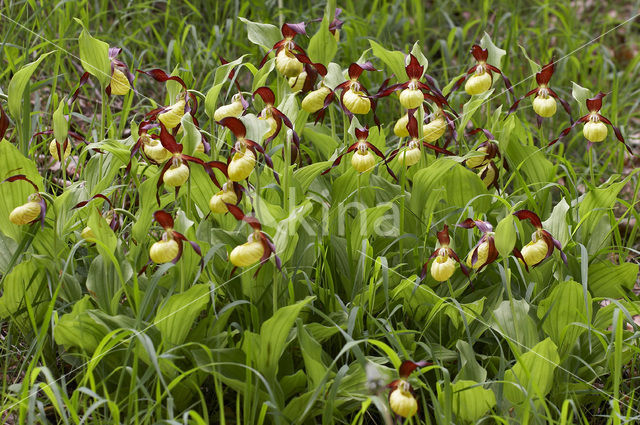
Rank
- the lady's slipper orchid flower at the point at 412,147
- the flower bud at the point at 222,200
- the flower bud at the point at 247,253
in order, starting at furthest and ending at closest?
the lady's slipper orchid flower at the point at 412,147 < the flower bud at the point at 222,200 < the flower bud at the point at 247,253

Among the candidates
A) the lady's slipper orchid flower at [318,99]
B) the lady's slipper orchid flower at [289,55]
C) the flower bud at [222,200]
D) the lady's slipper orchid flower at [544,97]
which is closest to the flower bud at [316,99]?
the lady's slipper orchid flower at [318,99]

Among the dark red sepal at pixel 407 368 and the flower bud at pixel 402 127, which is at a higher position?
the flower bud at pixel 402 127

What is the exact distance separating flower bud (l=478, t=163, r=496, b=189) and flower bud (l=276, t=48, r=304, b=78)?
631 mm

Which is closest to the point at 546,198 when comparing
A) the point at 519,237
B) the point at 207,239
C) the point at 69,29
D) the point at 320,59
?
the point at 519,237

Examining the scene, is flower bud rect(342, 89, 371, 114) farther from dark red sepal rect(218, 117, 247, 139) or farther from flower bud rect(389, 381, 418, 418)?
flower bud rect(389, 381, 418, 418)

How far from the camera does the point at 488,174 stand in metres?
1.92

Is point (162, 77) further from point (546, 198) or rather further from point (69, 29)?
point (69, 29)

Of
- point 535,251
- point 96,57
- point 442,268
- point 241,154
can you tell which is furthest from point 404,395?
point 96,57

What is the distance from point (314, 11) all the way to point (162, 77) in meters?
1.66

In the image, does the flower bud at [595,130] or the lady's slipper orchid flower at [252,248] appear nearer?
the lady's slipper orchid flower at [252,248]

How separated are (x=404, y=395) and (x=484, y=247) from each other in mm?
415

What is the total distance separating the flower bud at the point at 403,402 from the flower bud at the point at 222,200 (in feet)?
1.75

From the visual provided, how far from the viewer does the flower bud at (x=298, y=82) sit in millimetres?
1803

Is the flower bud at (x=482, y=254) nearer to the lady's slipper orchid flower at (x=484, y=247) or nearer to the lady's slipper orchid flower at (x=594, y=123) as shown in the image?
the lady's slipper orchid flower at (x=484, y=247)
